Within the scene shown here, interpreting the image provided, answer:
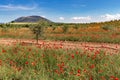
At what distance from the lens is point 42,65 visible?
25.8 feet

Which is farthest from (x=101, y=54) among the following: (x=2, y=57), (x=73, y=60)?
(x=2, y=57)

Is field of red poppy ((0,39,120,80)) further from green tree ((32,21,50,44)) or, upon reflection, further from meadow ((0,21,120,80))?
green tree ((32,21,50,44))

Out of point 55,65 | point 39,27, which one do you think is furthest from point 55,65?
point 39,27

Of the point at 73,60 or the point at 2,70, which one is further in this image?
the point at 73,60

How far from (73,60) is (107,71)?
189 cm

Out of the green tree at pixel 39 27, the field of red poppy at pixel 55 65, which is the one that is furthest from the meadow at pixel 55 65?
the green tree at pixel 39 27

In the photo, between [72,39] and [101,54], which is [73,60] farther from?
[72,39]

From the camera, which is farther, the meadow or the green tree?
the green tree

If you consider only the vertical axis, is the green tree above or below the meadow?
above

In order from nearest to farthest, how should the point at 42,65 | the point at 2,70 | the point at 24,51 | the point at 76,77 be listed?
the point at 76,77
the point at 2,70
the point at 42,65
the point at 24,51

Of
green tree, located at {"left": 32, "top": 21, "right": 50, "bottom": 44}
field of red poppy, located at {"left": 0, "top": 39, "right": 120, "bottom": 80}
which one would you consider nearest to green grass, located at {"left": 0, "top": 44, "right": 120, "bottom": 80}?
field of red poppy, located at {"left": 0, "top": 39, "right": 120, "bottom": 80}

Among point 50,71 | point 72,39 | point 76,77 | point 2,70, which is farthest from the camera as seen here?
point 72,39

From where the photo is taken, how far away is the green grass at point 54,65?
6477 millimetres

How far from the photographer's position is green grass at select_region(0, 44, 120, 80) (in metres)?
6.48
